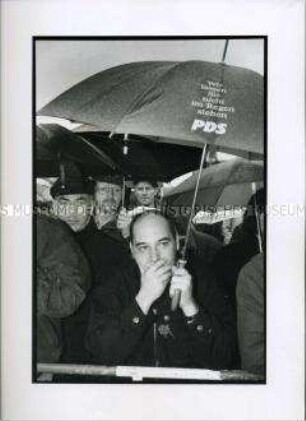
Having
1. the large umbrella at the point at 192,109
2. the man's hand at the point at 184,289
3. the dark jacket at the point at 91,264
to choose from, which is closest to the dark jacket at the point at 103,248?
the dark jacket at the point at 91,264

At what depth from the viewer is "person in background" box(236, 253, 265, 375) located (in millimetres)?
1286

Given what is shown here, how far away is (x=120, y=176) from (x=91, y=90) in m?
0.21

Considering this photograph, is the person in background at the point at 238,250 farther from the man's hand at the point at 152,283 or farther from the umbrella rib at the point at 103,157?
the umbrella rib at the point at 103,157

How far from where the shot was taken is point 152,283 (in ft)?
4.23

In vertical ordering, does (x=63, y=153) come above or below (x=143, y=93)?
below

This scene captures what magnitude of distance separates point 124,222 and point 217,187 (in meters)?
0.23

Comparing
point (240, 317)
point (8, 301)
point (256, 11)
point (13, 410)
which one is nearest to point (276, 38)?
point (256, 11)

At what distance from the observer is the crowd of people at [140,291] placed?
1.29 m

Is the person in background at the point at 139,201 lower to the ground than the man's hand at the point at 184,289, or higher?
higher

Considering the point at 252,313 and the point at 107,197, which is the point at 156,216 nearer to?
the point at 107,197

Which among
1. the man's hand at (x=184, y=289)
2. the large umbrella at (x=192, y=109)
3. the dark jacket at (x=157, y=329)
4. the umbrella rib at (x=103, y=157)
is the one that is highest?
the large umbrella at (x=192, y=109)

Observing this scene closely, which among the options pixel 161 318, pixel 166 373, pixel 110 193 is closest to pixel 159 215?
pixel 110 193

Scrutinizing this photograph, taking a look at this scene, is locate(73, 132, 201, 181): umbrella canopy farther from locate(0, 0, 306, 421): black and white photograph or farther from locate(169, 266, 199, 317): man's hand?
locate(169, 266, 199, 317): man's hand

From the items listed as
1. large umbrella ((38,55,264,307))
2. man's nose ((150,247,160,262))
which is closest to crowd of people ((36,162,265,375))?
man's nose ((150,247,160,262))
